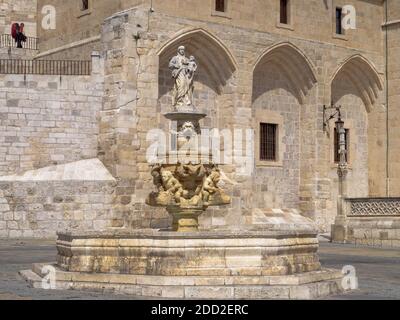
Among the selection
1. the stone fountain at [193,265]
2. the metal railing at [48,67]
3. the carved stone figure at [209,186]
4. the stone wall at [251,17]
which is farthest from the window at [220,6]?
the stone fountain at [193,265]

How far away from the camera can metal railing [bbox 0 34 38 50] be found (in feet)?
84.6

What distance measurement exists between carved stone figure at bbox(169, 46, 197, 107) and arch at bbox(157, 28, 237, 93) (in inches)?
389

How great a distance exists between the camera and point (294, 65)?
24734 mm

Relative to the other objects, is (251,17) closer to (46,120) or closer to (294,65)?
(294,65)

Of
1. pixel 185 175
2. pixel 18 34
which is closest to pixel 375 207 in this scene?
pixel 185 175

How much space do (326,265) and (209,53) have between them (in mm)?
11203

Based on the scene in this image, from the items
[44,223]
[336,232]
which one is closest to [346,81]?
[336,232]

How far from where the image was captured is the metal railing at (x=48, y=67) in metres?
21.2

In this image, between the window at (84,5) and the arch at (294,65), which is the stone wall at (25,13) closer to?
the window at (84,5)

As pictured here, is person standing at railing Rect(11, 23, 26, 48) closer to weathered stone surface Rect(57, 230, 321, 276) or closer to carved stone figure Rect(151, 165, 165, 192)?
carved stone figure Rect(151, 165, 165, 192)

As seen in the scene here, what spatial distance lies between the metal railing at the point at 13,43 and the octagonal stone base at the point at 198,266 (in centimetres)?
1770

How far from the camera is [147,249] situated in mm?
8766

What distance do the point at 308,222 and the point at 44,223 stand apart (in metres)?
9.09

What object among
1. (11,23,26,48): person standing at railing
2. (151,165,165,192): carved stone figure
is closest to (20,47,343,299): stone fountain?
(151,165,165,192): carved stone figure
